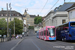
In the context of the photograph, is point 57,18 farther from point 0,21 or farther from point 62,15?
point 0,21

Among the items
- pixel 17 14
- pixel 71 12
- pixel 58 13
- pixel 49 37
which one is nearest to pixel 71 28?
pixel 49 37

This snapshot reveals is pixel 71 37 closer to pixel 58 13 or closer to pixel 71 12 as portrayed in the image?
pixel 71 12

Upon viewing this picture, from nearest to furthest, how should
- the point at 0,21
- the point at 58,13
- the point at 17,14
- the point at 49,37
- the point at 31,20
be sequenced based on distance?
the point at 49,37
the point at 58,13
the point at 0,21
the point at 17,14
the point at 31,20

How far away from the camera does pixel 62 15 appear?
54469 millimetres

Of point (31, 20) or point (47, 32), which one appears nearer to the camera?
point (47, 32)

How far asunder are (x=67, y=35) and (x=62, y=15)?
29.9 m

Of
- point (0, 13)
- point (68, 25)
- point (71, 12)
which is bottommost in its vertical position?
point (68, 25)

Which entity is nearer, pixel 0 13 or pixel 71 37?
pixel 71 37

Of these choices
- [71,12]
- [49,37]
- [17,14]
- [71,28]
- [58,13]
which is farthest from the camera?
[17,14]

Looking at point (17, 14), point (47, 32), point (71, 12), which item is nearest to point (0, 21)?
point (17, 14)

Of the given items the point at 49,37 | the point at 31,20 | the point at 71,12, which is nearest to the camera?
the point at 49,37

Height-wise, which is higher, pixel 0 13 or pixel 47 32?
pixel 0 13

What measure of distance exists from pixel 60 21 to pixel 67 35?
96.4 ft

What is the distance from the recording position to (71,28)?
24.1 m
